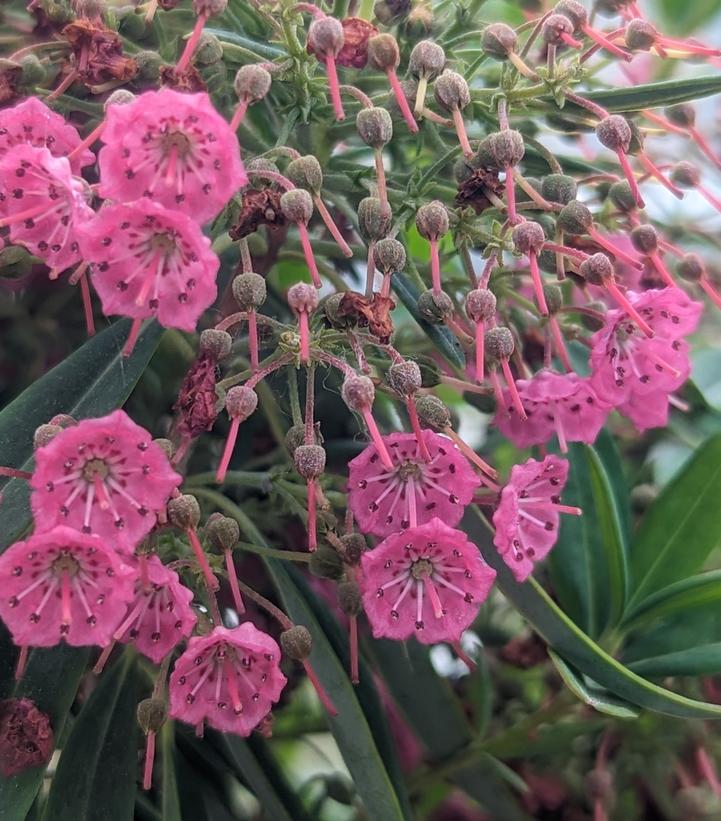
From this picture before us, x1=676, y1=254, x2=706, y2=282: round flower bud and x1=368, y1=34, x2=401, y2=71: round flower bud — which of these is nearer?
x1=368, y1=34, x2=401, y2=71: round flower bud

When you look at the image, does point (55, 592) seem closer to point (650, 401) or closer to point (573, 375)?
point (573, 375)

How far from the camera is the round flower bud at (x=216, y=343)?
0.79m

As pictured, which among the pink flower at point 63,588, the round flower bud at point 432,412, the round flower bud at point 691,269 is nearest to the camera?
the pink flower at point 63,588

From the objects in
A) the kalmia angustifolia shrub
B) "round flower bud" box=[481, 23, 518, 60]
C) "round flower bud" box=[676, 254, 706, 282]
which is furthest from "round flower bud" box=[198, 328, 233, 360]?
"round flower bud" box=[676, 254, 706, 282]

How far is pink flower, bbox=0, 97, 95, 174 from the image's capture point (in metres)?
0.82

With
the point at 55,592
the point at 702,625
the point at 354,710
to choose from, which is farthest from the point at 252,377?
the point at 702,625

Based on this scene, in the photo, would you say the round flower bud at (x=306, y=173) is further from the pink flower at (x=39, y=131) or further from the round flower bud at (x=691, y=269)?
the round flower bud at (x=691, y=269)

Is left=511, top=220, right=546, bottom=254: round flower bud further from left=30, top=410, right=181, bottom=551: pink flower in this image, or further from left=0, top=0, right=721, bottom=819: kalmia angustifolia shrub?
left=30, top=410, right=181, bottom=551: pink flower

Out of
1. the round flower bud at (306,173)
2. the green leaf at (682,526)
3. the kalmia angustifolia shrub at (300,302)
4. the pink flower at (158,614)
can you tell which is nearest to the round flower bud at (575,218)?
the kalmia angustifolia shrub at (300,302)

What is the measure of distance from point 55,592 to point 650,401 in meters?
0.58

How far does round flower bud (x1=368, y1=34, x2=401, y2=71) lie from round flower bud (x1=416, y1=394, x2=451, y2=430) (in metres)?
0.27

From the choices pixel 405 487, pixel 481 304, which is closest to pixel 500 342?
pixel 481 304

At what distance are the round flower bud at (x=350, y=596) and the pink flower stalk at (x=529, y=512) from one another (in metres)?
0.12

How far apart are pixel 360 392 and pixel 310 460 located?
6 centimetres
